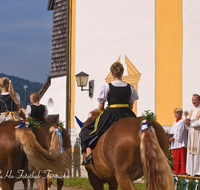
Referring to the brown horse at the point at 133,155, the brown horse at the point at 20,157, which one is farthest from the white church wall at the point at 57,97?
the brown horse at the point at 133,155

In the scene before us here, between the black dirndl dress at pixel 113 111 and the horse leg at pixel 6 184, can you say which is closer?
the black dirndl dress at pixel 113 111

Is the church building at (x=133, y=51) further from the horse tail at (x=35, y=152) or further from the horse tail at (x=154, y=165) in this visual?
the horse tail at (x=154, y=165)

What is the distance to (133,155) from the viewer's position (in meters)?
4.65

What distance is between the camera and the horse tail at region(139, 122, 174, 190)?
4.45 meters

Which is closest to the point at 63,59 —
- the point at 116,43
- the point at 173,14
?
the point at 116,43

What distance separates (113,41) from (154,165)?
8.00 m

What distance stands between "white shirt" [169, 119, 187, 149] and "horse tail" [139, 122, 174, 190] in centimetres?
467

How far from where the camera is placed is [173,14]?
994 cm

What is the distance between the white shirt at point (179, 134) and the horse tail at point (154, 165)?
184 inches

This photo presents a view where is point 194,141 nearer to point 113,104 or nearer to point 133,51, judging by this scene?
point 113,104

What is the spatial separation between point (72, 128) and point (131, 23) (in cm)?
465

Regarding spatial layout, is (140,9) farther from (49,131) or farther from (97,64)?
(49,131)

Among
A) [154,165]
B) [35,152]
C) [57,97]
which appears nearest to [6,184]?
[35,152]

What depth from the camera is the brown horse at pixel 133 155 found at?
4.48m
